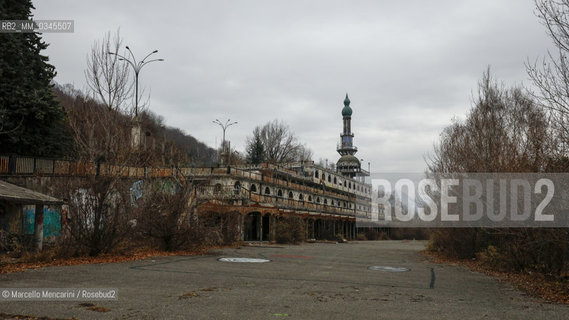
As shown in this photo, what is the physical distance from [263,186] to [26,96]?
89.6 feet

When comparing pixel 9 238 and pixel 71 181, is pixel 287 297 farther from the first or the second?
pixel 9 238

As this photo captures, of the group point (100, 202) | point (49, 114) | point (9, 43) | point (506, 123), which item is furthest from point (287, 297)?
point (9, 43)

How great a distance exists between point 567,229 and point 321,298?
6.71 meters

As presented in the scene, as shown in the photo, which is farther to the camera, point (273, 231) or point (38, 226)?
point (273, 231)

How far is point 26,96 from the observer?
1069 inches

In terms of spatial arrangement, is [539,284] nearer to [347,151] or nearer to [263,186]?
[263,186]

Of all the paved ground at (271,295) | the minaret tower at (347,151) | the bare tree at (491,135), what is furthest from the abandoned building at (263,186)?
the bare tree at (491,135)

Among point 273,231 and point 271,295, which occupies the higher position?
point 271,295

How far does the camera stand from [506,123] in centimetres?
A: 2181

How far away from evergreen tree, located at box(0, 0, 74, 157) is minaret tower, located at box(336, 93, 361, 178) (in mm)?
82370

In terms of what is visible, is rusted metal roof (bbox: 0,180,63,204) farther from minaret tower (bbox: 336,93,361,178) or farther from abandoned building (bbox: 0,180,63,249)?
minaret tower (bbox: 336,93,361,178)

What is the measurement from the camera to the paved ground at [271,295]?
7531 millimetres

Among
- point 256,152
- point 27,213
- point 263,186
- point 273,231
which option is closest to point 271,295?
point 27,213

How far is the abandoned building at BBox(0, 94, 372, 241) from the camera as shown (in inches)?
889
